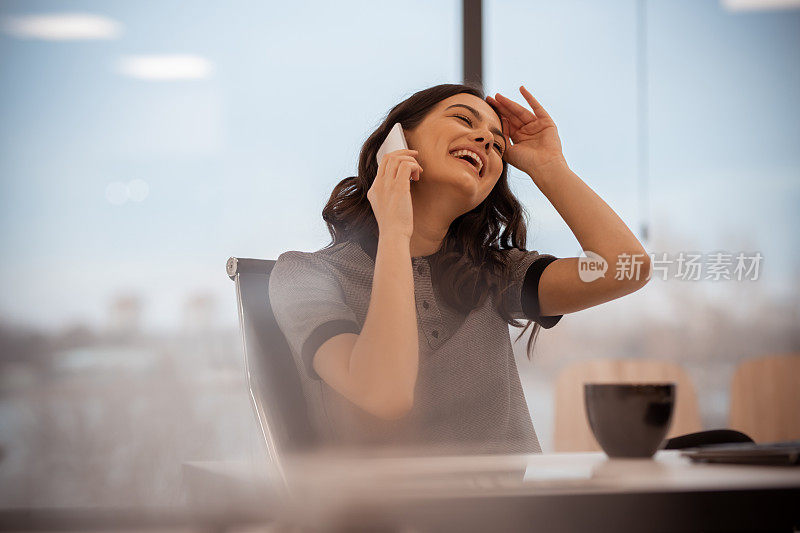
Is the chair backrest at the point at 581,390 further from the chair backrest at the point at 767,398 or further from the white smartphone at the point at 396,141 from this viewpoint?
the white smartphone at the point at 396,141

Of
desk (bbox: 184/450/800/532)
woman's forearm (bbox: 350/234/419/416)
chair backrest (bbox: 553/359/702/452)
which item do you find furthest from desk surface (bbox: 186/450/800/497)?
chair backrest (bbox: 553/359/702/452)

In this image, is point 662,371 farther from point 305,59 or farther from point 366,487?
point 366,487

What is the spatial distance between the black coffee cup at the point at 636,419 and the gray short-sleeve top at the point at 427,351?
206 millimetres

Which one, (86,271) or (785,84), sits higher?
(785,84)

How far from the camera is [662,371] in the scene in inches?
45.1

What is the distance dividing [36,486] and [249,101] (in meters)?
0.78

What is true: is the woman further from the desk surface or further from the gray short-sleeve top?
the desk surface

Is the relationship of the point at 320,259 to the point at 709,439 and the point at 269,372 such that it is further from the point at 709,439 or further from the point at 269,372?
the point at 709,439

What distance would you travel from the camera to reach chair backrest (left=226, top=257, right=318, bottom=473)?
509 mm

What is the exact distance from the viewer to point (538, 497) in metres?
0.24

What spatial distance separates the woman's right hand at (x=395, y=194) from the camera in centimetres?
51

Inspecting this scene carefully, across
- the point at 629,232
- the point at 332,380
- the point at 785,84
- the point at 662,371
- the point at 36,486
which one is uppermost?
the point at 785,84

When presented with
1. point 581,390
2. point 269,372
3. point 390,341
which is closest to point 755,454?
point 390,341

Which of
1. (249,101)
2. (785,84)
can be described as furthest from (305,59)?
(785,84)
